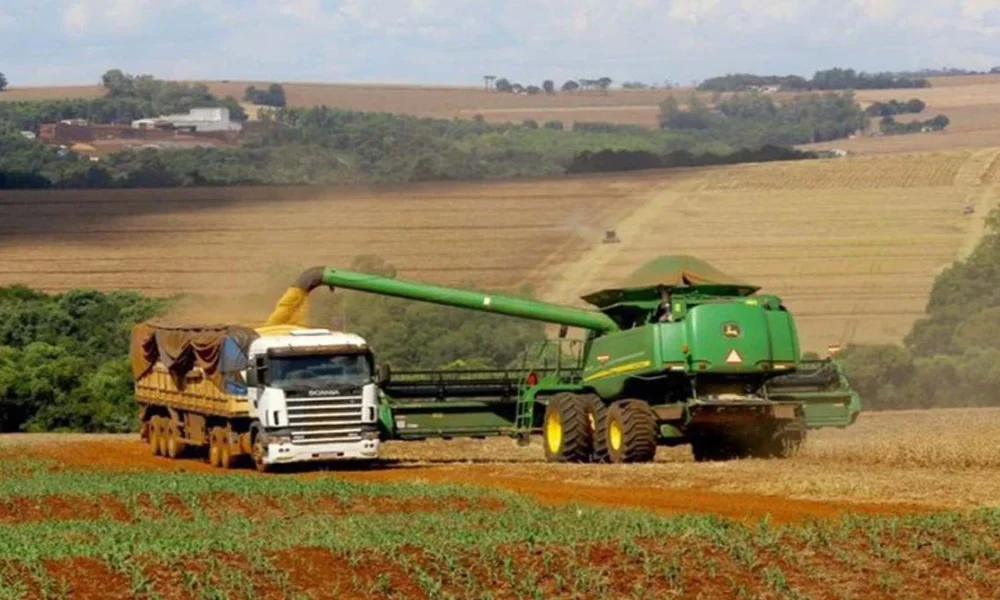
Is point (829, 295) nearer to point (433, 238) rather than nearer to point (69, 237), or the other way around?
point (433, 238)

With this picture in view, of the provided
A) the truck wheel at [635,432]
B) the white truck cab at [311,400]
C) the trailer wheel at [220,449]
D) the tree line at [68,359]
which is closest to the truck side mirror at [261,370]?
the white truck cab at [311,400]

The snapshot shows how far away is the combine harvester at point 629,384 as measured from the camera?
31266mm

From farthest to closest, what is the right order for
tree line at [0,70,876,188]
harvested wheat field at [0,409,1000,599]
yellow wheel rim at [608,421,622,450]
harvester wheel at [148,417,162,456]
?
1. tree line at [0,70,876,188]
2. harvester wheel at [148,417,162,456]
3. yellow wheel rim at [608,421,622,450]
4. harvested wheat field at [0,409,1000,599]

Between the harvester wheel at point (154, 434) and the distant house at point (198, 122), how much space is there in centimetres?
9503

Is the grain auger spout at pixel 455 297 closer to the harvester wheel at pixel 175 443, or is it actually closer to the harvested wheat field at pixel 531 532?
the harvester wheel at pixel 175 443

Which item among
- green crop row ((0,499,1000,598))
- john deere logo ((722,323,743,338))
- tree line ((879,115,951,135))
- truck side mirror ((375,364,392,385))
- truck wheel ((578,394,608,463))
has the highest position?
green crop row ((0,499,1000,598))

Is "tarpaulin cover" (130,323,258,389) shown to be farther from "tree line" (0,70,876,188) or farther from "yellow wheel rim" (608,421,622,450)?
"tree line" (0,70,876,188)

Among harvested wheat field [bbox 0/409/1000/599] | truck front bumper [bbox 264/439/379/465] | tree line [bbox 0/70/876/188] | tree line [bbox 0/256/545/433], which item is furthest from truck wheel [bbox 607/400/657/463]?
tree line [bbox 0/70/876/188]

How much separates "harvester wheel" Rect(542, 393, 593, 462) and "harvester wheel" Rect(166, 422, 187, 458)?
8.57 metres

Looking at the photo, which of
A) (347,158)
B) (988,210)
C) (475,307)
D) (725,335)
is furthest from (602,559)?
(347,158)

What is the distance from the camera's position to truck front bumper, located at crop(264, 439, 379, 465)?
33.1 metres

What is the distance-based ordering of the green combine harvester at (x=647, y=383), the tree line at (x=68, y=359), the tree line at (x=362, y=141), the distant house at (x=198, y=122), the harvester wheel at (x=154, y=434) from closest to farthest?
the green combine harvester at (x=647, y=383), the harvester wheel at (x=154, y=434), the tree line at (x=68, y=359), the tree line at (x=362, y=141), the distant house at (x=198, y=122)

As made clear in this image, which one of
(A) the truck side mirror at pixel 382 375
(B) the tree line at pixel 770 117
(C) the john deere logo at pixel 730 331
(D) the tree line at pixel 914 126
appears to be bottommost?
(B) the tree line at pixel 770 117

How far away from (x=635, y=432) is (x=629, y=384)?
1.17 m
